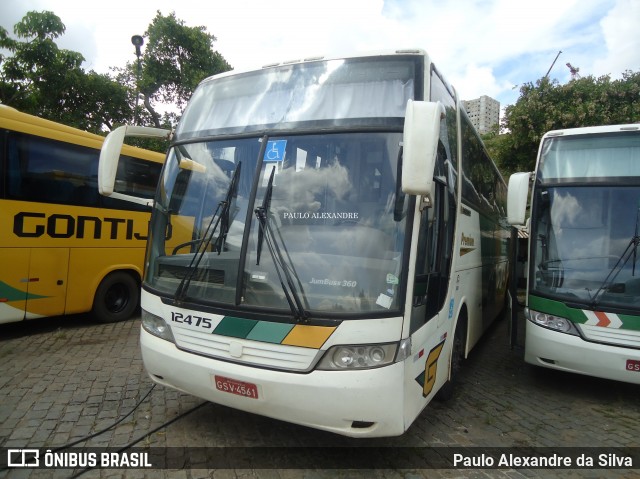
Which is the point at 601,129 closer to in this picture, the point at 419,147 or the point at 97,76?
the point at 419,147

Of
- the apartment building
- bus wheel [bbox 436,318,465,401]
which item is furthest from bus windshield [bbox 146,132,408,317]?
the apartment building

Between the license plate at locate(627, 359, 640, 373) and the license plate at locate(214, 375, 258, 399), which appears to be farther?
the license plate at locate(627, 359, 640, 373)

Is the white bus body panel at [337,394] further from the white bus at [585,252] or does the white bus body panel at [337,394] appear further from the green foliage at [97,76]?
the green foliage at [97,76]

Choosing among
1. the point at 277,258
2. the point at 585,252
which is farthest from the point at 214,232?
the point at 585,252

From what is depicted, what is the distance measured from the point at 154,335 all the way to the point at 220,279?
85 centimetres

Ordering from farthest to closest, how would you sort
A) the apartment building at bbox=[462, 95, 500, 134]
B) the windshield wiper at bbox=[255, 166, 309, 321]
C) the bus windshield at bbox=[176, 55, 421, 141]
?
the apartment building at bbox=[462, 95, 500, 134] < the bus windshield at bbox=[176, 55, 421, 141] < the windshield wiper at bbox=[255, 166, 309, 321]

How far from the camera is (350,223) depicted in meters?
3.12

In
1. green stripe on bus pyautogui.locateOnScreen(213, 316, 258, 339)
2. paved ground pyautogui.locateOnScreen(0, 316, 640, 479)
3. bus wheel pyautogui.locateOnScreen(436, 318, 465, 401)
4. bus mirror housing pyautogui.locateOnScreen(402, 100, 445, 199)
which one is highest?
bus mirror housing pyautogui.locateOnScreen(402, 100, 445, 199)

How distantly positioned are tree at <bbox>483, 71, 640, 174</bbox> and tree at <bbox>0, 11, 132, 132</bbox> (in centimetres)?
1290

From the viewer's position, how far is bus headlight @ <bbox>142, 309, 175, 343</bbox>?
352cm

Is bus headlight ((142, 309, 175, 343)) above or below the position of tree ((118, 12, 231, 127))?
below

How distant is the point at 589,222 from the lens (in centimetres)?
511

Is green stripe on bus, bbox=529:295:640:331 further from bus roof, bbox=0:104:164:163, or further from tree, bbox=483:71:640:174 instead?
tree, bbox=483:71:640:174

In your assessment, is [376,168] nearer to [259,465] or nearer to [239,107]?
[239,107]
